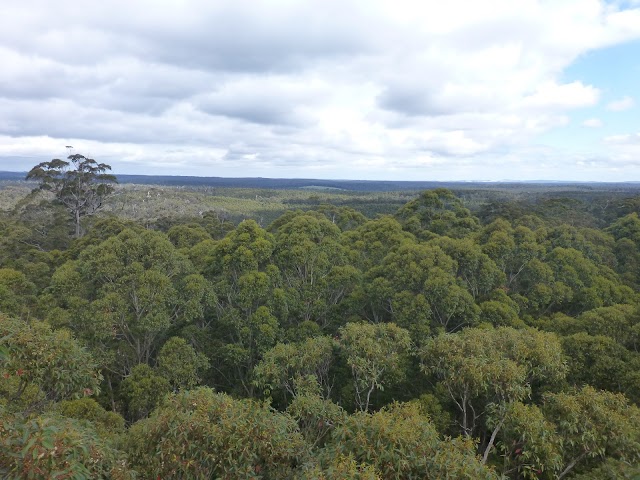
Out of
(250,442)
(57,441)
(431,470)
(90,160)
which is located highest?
(90,160)

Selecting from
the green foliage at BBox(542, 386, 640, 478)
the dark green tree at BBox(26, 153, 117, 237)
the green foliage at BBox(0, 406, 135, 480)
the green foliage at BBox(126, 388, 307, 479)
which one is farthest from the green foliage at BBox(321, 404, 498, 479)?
the dark green tree at BBox(26, 153, 117, 237)

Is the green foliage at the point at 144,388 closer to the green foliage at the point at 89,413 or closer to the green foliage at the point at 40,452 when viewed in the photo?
the green foliage at the point at 89,413

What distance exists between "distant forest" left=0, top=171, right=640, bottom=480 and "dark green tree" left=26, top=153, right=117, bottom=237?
33.7 ft

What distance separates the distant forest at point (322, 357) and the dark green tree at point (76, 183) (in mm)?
10259

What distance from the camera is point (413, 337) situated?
14328 millimetres

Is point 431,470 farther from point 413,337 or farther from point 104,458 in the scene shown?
point 413,337

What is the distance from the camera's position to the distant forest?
20.9 feet

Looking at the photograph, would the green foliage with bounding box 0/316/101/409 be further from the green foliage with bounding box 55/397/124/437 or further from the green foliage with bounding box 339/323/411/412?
the green foliage with bounding box 339/323/411/412

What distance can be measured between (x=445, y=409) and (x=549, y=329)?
701 centimetres

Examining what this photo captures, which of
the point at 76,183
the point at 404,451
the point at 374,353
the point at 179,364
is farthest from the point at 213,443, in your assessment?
the point at 76,183

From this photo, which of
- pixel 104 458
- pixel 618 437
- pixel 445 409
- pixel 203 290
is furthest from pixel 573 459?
pixel 203 290

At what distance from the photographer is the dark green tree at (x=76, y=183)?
3362 cm

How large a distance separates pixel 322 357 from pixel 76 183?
32.7 m

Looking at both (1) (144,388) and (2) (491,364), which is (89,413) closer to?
(1) (144,388)
